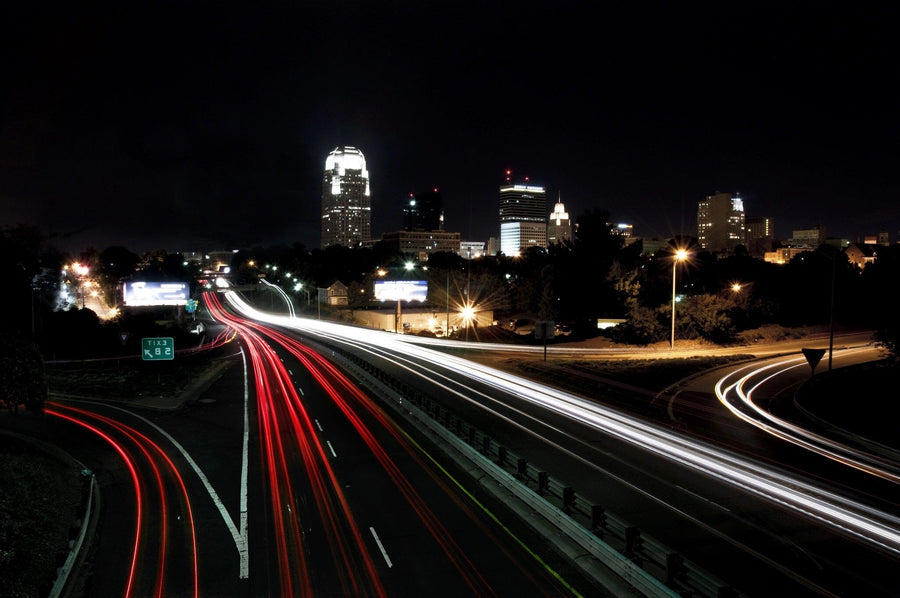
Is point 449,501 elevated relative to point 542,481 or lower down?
lower down

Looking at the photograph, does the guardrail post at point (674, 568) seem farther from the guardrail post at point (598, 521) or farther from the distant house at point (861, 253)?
the distant house at point (861, 253)

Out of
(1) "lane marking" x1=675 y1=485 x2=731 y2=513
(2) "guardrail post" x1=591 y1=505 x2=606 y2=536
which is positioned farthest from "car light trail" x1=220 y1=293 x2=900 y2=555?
(2) "guardrail post" x1=591 y1=505 x2=606 y2=536

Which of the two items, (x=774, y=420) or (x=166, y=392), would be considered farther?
(x=166, y=392)

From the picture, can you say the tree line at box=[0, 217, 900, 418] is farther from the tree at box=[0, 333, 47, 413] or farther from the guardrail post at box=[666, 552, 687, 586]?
the guardrail post at box=[666, 552, 687, 586]

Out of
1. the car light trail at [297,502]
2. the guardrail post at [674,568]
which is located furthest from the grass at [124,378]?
the guardrail post at [674,568]

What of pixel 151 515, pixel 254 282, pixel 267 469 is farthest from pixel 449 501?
pixel 254 282

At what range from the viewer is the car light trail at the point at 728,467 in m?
12.9

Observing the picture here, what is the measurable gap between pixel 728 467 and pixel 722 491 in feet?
6.87

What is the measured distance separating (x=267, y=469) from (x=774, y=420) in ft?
65.6

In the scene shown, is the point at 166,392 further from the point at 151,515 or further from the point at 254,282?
the point at 254,282

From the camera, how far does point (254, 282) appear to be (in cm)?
19538

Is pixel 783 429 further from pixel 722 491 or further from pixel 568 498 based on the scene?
pixel 568 498

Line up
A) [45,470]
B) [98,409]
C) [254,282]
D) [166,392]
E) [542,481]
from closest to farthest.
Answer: [542,481], [45,470], [98,409], [166,392], [254,282]

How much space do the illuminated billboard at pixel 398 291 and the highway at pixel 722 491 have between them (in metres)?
40.2
